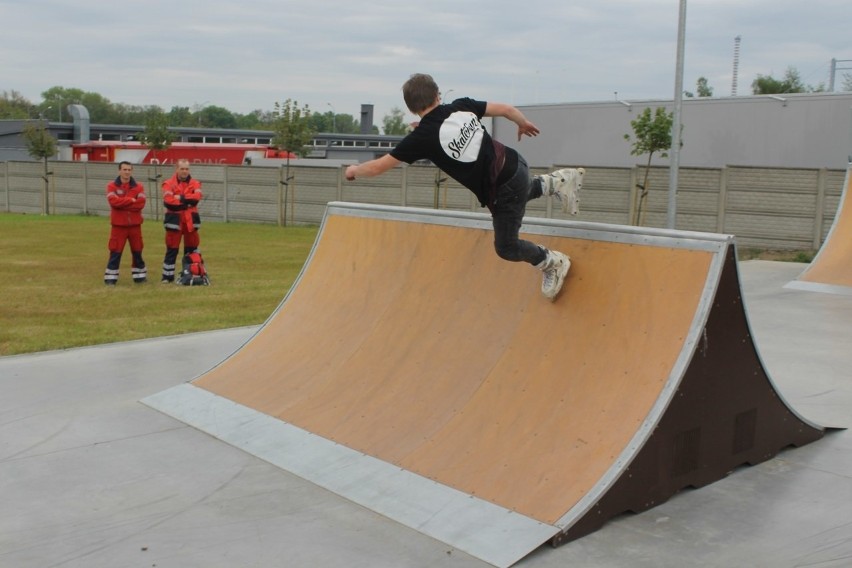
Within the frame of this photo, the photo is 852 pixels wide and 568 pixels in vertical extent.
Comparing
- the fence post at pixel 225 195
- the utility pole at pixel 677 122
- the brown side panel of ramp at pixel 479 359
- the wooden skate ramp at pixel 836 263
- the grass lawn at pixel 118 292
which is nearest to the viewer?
the brown side panel of ramp at pixel 479 359

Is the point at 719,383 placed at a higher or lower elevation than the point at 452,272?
lower

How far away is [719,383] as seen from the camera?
4930 millimetres

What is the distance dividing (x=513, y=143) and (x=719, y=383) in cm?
3589

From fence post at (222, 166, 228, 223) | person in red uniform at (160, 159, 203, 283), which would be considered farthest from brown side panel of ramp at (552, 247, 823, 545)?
fence post at (222, 166, 228, 223)

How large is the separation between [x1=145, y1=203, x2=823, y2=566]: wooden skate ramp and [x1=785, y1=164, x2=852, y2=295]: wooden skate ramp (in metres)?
8.17

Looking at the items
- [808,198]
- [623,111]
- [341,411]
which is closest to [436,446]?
[341,411]

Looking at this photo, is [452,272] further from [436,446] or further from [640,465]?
[640,465]

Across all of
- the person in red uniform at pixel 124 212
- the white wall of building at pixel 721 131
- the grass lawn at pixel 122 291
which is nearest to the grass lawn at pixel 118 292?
the grass lawn at pixel 122 291

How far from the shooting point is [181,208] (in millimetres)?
12969

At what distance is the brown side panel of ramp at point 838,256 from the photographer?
1327 cm

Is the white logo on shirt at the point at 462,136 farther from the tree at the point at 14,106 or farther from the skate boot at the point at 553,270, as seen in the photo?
the tree at the point at 14,106

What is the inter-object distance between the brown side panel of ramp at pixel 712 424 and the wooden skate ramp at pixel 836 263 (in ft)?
27.6

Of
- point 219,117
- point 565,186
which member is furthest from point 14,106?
point 565,186

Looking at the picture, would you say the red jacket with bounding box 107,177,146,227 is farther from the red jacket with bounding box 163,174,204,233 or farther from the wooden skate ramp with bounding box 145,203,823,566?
the wooden skate ramp with bounding box 145,203,823,566
